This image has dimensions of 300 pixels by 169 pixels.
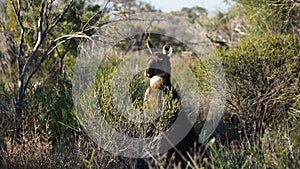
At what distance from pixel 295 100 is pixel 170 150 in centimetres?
256

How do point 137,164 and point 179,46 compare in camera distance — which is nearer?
point 137,164

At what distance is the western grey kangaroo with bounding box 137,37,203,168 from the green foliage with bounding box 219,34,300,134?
1459 millimetres

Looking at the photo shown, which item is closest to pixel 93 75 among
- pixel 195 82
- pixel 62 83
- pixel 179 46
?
pixel 62 83

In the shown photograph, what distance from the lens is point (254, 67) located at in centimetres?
842

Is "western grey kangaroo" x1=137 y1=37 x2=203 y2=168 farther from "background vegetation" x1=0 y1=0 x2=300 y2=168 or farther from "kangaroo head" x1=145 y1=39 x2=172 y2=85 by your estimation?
"background vegetation" x1=0 y1=0 x2=300 y2=168

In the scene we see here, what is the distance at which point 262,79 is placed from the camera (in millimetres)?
8422

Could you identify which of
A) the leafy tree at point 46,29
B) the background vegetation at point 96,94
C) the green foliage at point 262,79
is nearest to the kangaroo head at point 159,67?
the background vegetation at point 96,94

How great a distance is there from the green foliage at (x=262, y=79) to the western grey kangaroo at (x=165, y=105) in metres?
1.46

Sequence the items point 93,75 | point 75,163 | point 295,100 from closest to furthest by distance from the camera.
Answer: point 75,163, point 295,100, point 93,75

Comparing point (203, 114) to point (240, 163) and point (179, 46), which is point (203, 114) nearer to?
point (240, 163)

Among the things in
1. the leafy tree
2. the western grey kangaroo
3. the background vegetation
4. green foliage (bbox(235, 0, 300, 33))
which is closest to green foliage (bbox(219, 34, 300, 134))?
the background vegetation

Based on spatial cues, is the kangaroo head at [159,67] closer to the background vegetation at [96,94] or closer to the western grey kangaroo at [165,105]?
the western grey kangaroo at [165,105]

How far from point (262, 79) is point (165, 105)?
264cm

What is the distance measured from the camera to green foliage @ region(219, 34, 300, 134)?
8234 millimetres
